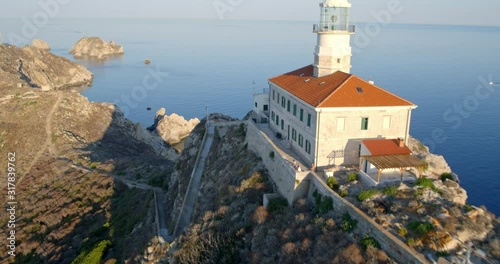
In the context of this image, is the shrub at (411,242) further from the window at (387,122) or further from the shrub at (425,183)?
the window at (387,122)

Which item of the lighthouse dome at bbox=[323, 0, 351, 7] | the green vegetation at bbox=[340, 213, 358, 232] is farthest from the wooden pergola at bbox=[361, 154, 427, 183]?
the lighthouse dome at bbox=[323, 0, 351, 7]

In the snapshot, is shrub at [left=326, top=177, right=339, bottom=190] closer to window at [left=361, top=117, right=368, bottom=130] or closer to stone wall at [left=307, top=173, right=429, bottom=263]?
stone wall at [left=307, top=173, right=429, bottom=263]

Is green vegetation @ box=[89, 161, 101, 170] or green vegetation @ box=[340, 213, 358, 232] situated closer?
green vegetation @ box=[340, 213, 358, 232]

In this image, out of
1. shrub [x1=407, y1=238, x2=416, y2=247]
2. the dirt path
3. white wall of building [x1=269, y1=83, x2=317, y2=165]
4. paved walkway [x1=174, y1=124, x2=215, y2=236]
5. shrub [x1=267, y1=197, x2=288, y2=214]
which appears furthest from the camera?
the dirt path

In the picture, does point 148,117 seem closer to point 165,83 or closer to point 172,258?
point 165,83

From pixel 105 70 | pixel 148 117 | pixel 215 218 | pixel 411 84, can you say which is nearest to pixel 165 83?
pixel 148 117

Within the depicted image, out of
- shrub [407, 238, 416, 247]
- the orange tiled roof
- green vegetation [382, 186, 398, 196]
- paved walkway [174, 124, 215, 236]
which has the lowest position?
paved walkway [174, 124, 215, 236]

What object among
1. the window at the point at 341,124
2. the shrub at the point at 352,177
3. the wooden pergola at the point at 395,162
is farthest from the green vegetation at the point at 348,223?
the window at the point at 341,124

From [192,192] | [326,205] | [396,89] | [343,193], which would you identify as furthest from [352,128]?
[396,89]

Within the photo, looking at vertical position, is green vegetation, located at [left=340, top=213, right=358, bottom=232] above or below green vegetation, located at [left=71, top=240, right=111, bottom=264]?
above
